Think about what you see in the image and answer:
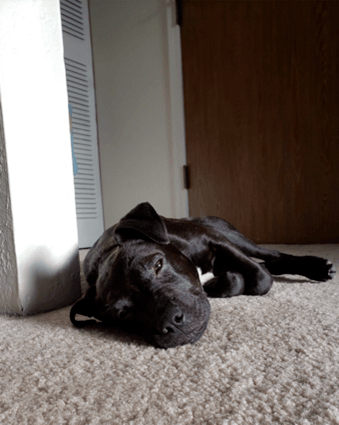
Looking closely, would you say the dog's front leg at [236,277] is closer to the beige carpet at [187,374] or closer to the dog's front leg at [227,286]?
the dog's front leg at [227,286]

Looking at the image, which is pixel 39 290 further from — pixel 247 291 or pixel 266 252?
pixel 266 252

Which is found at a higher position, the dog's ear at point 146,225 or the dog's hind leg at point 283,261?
the dog's ear at point 146,225

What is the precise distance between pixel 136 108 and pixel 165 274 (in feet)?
10.8

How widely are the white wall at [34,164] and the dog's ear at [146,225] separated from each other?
0.40 metres

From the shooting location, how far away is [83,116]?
427 cm

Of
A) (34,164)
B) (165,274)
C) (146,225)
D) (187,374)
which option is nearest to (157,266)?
(165,274)

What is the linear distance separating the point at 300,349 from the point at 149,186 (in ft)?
11.0

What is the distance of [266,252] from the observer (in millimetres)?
1995

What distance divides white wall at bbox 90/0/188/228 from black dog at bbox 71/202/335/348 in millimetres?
2338

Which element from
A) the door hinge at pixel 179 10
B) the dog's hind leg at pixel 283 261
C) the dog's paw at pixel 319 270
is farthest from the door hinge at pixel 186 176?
the dog's paw at pixel 319 270

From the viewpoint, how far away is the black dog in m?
1.11

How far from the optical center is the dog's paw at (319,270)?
175 cm

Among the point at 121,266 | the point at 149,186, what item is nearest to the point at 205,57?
the point at 149,186

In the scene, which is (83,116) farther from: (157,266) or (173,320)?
(173,320)
